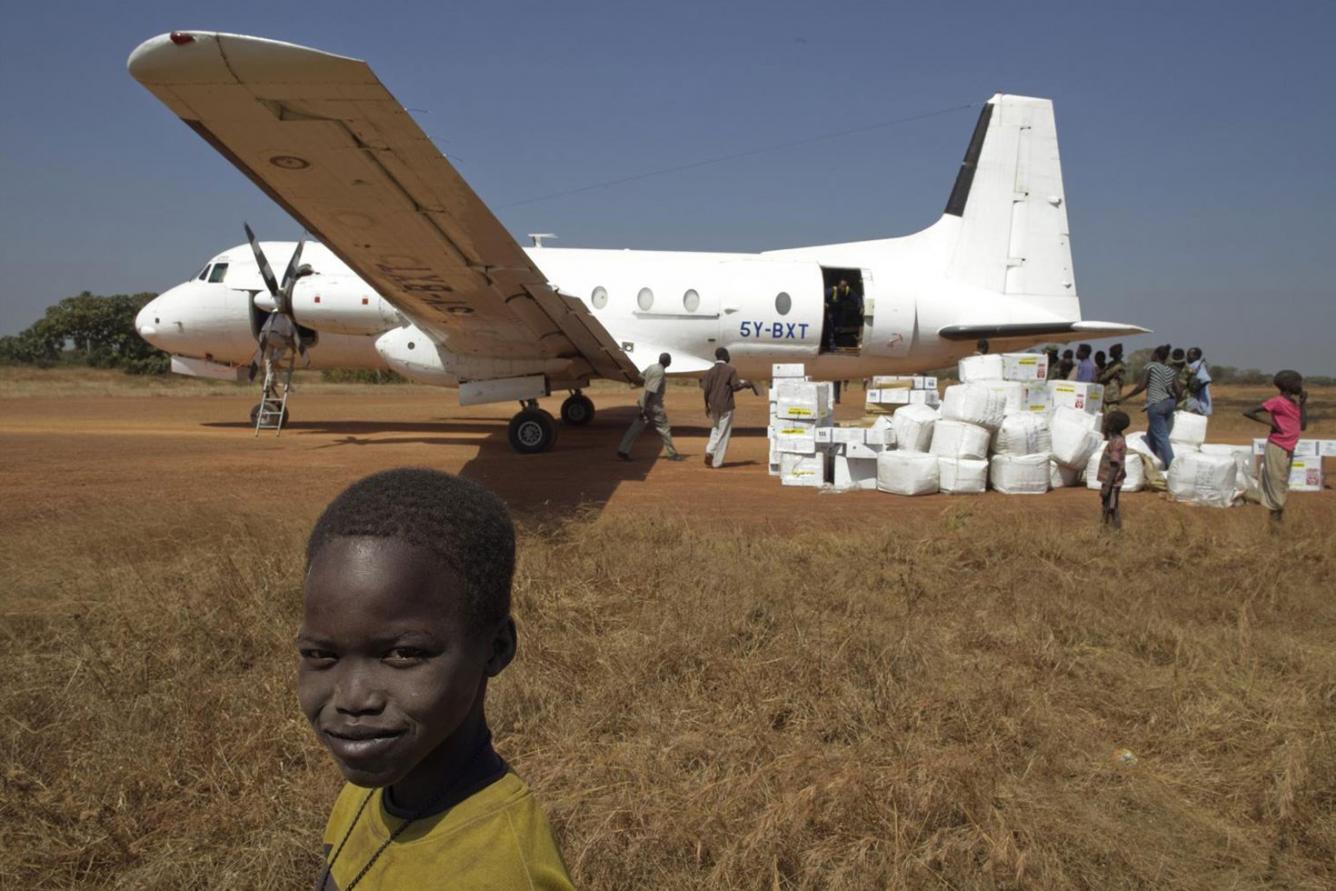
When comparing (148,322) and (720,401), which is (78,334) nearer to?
(148,322)

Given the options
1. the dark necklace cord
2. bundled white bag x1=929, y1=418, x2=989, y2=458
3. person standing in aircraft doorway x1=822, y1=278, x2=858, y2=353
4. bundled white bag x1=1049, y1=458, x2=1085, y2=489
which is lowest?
bundled white bag x1=1049, y1=458, x2=1085, y2=489

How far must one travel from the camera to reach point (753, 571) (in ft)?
20.6

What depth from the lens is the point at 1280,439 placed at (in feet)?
26.8

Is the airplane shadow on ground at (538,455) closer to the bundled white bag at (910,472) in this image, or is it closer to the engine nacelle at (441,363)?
the engine nacelle at (441,363)

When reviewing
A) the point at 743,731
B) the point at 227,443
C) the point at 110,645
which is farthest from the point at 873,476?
the point at 227,443

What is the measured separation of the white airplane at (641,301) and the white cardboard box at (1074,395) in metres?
4.41

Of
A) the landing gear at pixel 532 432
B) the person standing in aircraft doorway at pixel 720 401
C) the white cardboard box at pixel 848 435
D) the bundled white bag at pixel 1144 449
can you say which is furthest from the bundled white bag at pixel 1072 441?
the landing gear at pixel 532 432

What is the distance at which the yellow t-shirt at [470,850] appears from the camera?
46.7 inches

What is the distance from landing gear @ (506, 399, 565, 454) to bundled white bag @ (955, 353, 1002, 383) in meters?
6.06

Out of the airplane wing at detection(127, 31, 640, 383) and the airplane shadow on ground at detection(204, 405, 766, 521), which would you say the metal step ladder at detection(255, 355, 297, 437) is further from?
the airplane wing at detection(127, 31, 640, 383)

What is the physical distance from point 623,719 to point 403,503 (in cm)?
285

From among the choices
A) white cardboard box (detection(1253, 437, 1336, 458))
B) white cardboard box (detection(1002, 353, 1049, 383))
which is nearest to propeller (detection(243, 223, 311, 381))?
white cardboard box (detection(1002, 353, 1049, 383))

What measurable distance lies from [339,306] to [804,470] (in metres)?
8.22

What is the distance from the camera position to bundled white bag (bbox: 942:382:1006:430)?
10.6 meters
